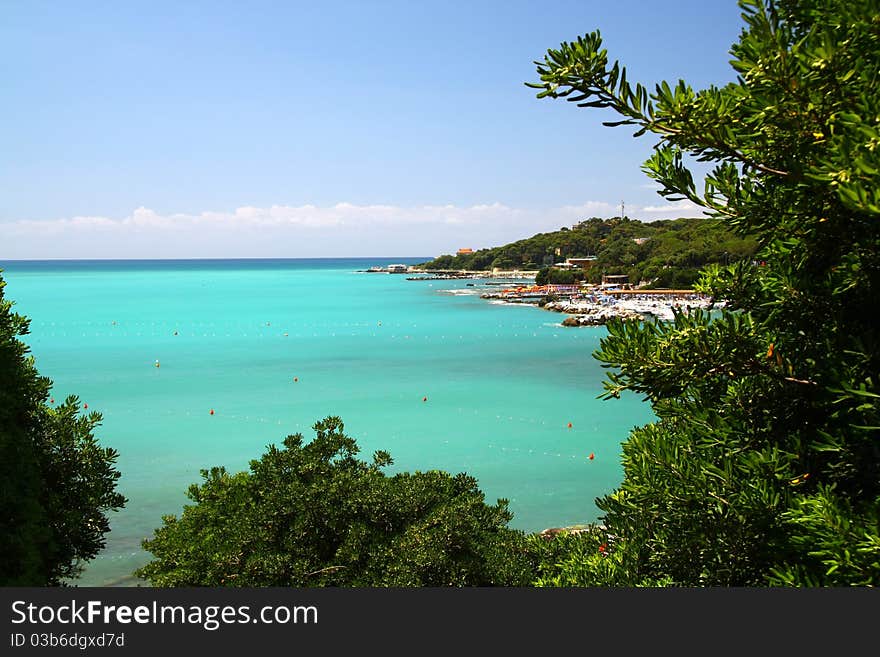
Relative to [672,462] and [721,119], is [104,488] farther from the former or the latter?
[721,119]

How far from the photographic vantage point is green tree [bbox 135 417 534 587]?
255 inches

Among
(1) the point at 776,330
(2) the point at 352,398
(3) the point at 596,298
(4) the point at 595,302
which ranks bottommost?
(2) the point at 352,398

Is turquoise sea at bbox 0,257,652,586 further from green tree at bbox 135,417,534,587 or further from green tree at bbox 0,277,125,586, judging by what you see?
green tree at bbox 135,417,534,587

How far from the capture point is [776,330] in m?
3.24

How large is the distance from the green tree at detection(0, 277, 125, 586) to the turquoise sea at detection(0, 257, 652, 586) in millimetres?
4952

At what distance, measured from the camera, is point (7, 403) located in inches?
264

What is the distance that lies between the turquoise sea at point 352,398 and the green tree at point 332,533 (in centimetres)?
572

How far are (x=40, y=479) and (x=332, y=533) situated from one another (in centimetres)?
333

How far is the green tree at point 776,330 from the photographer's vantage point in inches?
99.0

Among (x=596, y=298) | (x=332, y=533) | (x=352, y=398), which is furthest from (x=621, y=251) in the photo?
(x=332, y=533)

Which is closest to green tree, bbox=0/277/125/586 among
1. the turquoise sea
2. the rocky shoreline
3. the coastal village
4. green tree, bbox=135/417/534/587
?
green tree, bbox=135/417/534/587

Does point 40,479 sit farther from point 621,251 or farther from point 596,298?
point 621,251

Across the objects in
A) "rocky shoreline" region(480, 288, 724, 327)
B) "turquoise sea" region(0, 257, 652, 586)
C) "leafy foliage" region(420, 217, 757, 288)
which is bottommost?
"turquoise sea" region(0, 257, 652, 586)

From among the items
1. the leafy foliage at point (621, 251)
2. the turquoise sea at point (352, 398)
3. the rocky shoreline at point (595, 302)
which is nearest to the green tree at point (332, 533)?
the turquoise sea at point (352, 398)
